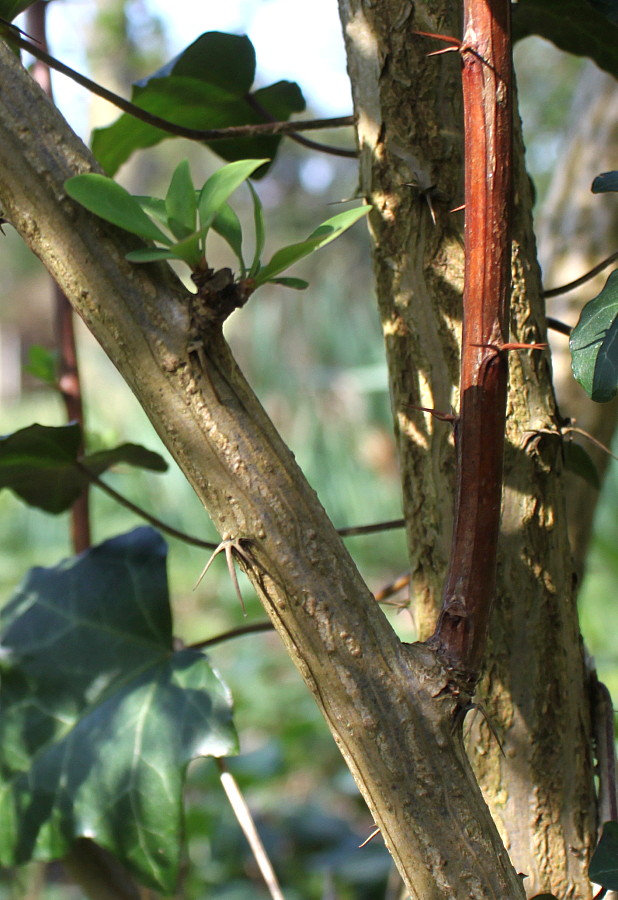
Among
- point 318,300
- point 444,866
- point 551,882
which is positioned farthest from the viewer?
point 318,300

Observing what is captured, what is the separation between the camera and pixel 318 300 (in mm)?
3338

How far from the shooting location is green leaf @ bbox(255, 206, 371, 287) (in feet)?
0.96

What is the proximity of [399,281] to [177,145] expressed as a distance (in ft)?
22.0

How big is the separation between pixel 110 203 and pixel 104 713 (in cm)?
36

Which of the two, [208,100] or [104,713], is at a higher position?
[208,100]

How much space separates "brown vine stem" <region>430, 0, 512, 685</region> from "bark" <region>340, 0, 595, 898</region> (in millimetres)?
66

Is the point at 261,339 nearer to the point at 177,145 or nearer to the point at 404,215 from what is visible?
the point at 404,215

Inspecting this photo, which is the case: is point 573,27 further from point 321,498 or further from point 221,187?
point 321,498

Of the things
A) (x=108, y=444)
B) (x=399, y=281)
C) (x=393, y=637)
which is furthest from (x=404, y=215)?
(x=108, y=444)

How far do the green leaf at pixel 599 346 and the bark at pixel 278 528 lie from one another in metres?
0.13

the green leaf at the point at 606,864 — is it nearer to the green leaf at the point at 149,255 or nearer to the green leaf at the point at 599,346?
the green leaf at the point at 599,346

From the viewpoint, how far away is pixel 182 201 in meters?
0.29

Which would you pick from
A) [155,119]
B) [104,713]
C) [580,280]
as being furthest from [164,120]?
[104,713]

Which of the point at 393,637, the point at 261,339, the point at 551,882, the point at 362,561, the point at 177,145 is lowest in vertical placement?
the point at 362,561
